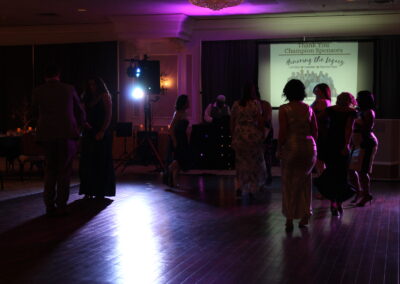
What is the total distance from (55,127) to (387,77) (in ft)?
25.7

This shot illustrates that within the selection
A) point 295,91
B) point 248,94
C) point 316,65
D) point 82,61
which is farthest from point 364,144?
point 82,61

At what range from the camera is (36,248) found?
4672 millimetres

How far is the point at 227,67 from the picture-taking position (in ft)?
41.2

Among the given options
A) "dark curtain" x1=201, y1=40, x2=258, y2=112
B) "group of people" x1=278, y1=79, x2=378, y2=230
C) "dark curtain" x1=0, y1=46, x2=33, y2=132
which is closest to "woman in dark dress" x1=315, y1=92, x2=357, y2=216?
"group of people" x1=278, y1=79, x2=378, y2=230

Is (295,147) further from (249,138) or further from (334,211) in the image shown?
(249,138)

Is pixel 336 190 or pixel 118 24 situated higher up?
pixel 118 24

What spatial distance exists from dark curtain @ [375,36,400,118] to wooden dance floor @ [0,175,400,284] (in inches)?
186

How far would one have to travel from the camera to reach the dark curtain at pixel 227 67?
12430 mm

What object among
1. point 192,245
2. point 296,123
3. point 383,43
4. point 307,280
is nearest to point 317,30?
point 383,43

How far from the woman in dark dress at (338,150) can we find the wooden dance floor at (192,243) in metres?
0.27

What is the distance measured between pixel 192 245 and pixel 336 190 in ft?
6.61

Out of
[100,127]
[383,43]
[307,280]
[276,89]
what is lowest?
[307,280]

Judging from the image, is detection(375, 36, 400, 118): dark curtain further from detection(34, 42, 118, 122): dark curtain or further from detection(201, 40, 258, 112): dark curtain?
detection(34, 42, 118, 122): dark curtain

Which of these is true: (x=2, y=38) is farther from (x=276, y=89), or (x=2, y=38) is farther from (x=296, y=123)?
(x=296, y=123)
